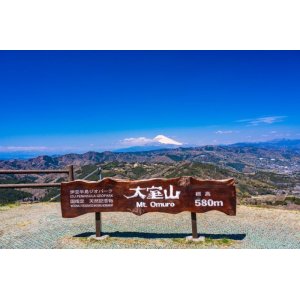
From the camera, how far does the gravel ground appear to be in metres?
8.43

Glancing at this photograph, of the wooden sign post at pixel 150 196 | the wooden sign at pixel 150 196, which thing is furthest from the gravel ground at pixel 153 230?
the wooden sign at pixel 150 196

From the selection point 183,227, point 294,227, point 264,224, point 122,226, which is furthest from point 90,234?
point 294,227

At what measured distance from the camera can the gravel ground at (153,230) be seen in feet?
27.6

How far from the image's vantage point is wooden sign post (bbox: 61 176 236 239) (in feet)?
27.1

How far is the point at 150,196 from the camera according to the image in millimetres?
8523

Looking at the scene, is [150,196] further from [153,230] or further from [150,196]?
[153,230]

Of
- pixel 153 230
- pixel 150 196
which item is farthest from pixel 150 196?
pixel 153 230

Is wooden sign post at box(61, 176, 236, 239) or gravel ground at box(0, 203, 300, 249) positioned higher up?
wooden sign post at box(61, 176, 236, 239)

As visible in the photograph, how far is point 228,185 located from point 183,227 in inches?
98.1

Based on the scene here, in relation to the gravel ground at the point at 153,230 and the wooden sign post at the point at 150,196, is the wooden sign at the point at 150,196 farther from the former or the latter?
the gravel ground at the point at 153,230

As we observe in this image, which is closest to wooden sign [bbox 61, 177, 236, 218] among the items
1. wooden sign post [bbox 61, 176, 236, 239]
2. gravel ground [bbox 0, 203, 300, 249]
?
wooden sign post [bbox 61, 176, 236, 239]

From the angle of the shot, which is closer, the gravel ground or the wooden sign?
the wooden sign

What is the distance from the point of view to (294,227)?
9977 mm

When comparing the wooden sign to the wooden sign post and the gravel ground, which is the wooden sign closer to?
the wooden sign post
